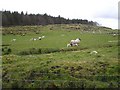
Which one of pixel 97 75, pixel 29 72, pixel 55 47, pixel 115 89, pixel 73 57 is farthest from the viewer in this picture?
pixel 55 47

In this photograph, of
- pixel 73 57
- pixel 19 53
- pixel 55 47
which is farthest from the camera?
pixel 55 47

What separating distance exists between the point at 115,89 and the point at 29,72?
8.54 meters

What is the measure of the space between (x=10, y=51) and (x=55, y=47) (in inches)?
250

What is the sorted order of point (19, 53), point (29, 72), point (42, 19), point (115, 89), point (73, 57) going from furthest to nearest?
point (42, 19)
point (19, 53)
point (73, 57)
point (29, 72)
point (115, 89)

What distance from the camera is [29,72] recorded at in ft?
96.5

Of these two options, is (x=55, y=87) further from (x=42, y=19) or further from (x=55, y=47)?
(x=42, y=19)

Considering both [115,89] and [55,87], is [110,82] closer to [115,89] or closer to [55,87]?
[115,89]

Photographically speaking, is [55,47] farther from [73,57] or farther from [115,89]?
[115,89]

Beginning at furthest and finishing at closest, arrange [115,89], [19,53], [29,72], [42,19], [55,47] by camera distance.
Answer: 1. [42,19]
2. [55,47]
3. [19,53]
4. [29,72]
5. [115,89]

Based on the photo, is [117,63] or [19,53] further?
[19,53]

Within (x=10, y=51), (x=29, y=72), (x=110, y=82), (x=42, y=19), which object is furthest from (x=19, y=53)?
(x=42, y=19)

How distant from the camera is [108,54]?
116ft

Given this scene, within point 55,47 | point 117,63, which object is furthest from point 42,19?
point 117,63

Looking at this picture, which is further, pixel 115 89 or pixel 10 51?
pixel 10 51
